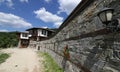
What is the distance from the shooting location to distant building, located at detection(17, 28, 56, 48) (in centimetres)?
4554

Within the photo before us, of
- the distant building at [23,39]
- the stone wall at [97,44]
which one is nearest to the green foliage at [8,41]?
the distant building at [23,39]

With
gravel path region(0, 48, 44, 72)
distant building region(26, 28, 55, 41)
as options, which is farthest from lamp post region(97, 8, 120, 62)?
distant building region(26, 28, 55, 41)

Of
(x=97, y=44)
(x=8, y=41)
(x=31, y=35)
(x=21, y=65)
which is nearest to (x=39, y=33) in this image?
(x=31, y=35)

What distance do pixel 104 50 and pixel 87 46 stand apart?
1.38m

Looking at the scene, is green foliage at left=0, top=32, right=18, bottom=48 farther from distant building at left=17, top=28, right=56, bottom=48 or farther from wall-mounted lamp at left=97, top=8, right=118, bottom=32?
wall-mounted lamp at left=97, top=8, right=118, bottom=32

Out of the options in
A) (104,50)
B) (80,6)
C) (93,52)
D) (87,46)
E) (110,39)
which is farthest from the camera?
(80,6)

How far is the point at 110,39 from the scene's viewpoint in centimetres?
384

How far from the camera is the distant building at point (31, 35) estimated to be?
45.5 metres

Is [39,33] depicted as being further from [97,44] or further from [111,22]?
[111,22]

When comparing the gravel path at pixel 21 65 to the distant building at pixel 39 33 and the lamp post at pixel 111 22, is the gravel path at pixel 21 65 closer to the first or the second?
the lamp post at pixel 111 22

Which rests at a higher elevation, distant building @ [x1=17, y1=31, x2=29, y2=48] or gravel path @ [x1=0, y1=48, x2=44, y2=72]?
distant building @ [x1=17, y1=31, x2=29, y2=48]

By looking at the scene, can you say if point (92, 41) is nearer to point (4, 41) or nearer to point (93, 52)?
point (93, 52)

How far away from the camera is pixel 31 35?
158 feet

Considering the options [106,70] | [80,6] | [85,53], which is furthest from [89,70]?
[80,6]
